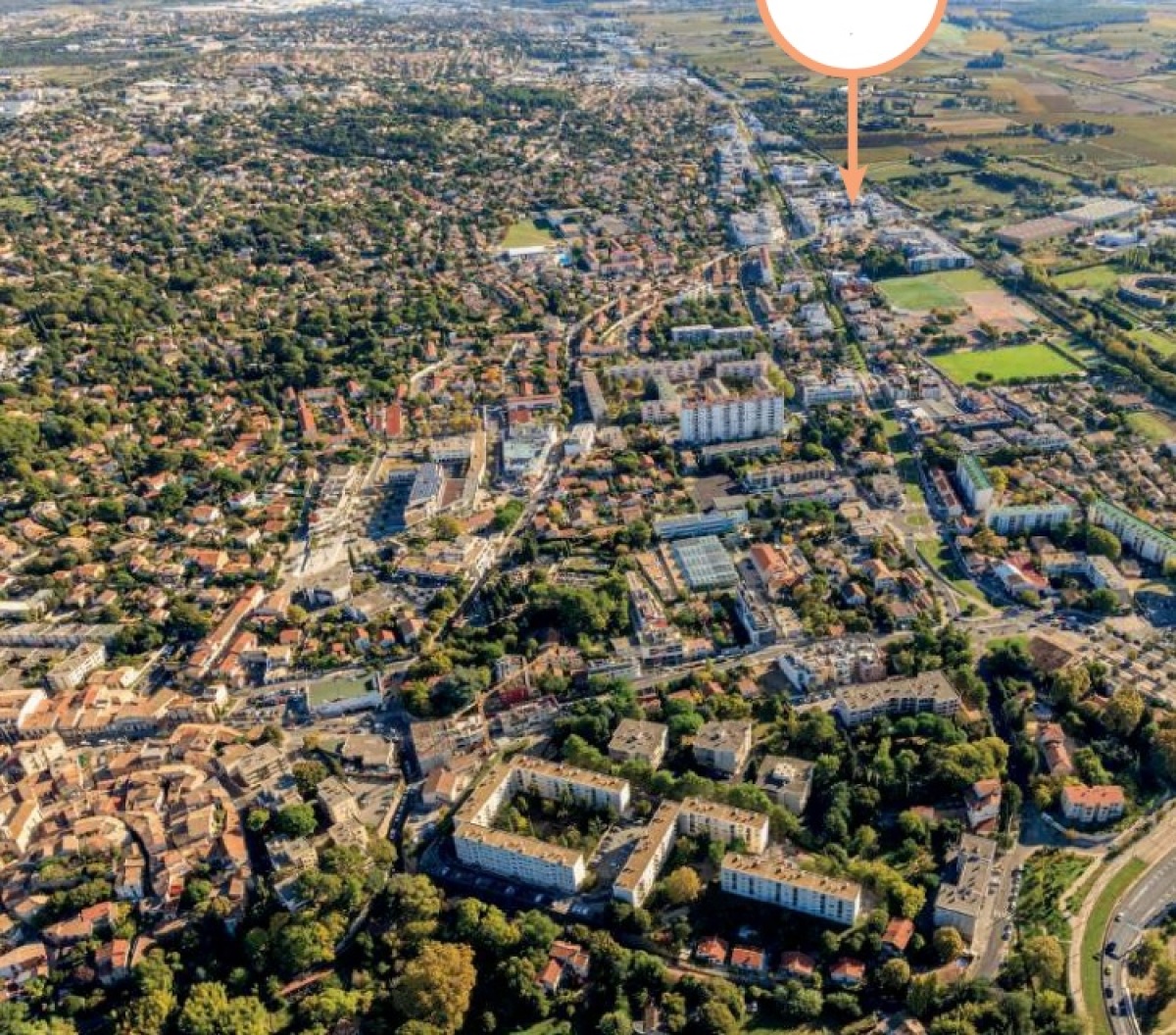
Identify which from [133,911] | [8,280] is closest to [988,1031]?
[133,911]

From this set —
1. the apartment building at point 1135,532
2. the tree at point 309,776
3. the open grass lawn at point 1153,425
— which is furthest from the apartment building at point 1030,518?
the tree at point 309,776

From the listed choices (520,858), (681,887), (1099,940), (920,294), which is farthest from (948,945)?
(920,294)

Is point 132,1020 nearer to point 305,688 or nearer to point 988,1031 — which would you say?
point 305,688

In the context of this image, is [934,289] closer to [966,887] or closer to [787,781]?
[787,781]

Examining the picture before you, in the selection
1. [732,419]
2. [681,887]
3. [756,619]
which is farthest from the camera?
[732,419]

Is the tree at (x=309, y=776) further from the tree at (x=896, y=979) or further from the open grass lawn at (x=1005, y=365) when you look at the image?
the open grass lawn at (x=1005, y=365)

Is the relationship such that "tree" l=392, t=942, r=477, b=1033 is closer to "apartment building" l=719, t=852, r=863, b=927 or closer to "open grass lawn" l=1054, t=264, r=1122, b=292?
"apartment building" l=719, t=852, r=863, b=927
